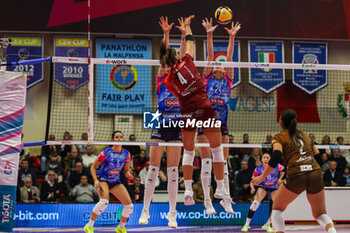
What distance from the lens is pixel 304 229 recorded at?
1489cm

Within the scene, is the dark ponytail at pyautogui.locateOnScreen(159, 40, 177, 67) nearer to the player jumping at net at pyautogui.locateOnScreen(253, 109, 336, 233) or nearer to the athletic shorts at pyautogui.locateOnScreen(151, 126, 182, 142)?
the athletic shorts at pyautogui.locateOnScreen(151, 126, 182, 142)

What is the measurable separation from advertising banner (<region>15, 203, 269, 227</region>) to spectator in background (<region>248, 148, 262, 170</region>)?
1.27m

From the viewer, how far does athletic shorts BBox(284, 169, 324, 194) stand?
8297mm

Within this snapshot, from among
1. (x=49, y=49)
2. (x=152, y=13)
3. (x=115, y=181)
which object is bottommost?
(x=115, y=181)

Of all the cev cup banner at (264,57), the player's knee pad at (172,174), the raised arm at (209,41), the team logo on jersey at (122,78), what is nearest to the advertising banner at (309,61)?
the cev cup banner at (264,57)

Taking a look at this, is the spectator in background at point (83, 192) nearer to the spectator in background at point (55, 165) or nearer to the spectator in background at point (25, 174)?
the spectator in background at point (55, 165)

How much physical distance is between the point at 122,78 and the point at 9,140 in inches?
397

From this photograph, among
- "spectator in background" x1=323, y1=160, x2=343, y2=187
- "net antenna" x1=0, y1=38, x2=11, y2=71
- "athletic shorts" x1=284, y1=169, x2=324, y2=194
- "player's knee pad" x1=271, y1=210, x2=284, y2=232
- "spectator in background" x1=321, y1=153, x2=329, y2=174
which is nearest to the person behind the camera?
"athletic shorts" x1=284, y1=169, x2=324, y2=194

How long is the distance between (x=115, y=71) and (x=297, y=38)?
6985 millimetres

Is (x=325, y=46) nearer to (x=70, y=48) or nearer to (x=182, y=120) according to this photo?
(x=70, y=48)

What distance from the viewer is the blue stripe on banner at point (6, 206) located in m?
10.1

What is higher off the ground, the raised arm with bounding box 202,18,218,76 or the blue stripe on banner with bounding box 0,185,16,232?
the raised arm with bounding box 202,18,218,76

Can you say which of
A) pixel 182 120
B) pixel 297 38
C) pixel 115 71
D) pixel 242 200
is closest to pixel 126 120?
pixel 115 71

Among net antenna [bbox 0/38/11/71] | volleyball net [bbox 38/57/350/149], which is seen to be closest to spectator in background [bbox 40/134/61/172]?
volleyball net [bbox 38/57/350/149]
